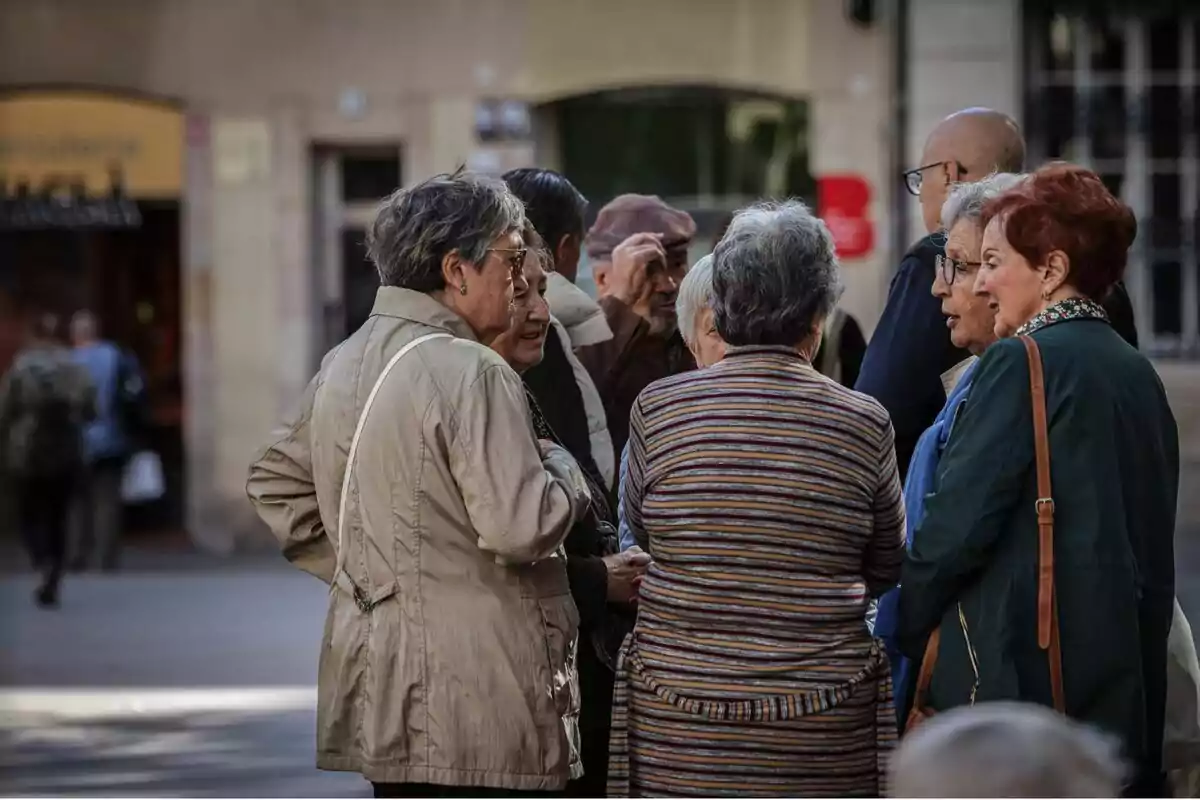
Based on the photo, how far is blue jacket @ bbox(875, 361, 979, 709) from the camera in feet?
14.9

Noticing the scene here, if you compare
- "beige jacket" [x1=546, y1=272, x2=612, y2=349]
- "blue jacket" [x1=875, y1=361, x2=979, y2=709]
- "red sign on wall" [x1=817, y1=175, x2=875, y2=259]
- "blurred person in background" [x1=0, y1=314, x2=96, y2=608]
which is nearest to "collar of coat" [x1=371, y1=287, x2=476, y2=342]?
"blue jacket" [x1=875, y1=361, x2=979, y2=709]

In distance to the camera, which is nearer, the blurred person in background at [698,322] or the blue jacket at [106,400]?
the blurred person in background at [698,322]

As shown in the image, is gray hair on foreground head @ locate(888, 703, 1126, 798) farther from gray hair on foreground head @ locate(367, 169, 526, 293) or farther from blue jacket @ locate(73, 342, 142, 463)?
blue jacket @ locate(73, 342, 142, 463)

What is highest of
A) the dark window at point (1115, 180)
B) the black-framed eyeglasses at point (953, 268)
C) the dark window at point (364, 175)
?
the dark window at point (364, 175)

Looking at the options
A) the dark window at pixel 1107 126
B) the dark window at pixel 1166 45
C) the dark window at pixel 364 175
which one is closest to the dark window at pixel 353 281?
the dark window at pixel 364 175

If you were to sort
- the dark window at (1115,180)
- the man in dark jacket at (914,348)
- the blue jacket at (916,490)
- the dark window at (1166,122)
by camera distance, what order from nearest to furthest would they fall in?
1. the blue jacket at (916,490)
2. the man in dark jacket at (914,348)
3. the dark window at (1115,180)
4. the dark window at (1166,122)

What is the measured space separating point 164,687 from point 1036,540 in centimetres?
762

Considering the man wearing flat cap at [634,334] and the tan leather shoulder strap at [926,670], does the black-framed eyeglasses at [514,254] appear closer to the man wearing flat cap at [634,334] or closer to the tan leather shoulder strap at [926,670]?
the tan leather shoulder strap at [926,670]

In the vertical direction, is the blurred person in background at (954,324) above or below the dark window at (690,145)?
below

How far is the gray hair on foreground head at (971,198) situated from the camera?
481 cm

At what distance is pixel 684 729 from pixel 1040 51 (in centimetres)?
1337

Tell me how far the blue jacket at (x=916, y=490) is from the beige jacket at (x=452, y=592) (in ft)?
2.24

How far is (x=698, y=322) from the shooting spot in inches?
195

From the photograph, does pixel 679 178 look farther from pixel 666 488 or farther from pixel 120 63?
pixel 666 488
